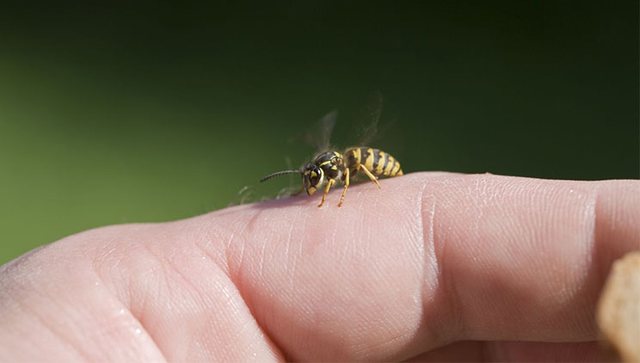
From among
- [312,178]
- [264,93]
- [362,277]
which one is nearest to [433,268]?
[362,277]

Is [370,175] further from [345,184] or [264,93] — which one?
[264,93]

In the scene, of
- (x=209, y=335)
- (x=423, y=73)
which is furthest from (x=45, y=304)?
(x=423, y=73)

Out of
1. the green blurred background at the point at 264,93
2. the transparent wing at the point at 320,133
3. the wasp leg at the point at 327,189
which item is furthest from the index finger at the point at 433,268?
the green blurred background at the point at 264,93

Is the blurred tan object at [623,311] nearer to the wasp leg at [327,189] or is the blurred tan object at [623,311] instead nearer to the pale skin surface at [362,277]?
the pale skin surface at [362,277]

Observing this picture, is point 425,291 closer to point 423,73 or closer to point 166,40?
point 423,73

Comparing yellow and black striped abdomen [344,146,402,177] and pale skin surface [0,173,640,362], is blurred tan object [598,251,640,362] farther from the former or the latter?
yellow and black striped abdomen [344,146,402,177]

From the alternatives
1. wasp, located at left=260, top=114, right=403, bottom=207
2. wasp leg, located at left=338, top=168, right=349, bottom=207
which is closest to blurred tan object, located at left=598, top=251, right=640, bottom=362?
wasp leg, located at left=338, top=168, right=349, bottom=207

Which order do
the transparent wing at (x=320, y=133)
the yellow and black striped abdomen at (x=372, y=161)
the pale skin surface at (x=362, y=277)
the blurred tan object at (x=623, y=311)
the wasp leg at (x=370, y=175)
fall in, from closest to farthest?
the blurred tan object at (x=623, y=311) < the pale skin surface at (x=362, y=277) < the wasp leg at (x=370, y=175) < the yellow and black striped abdomen at (x=372, y=161) < the transparent wing at (x=320, y=133)
